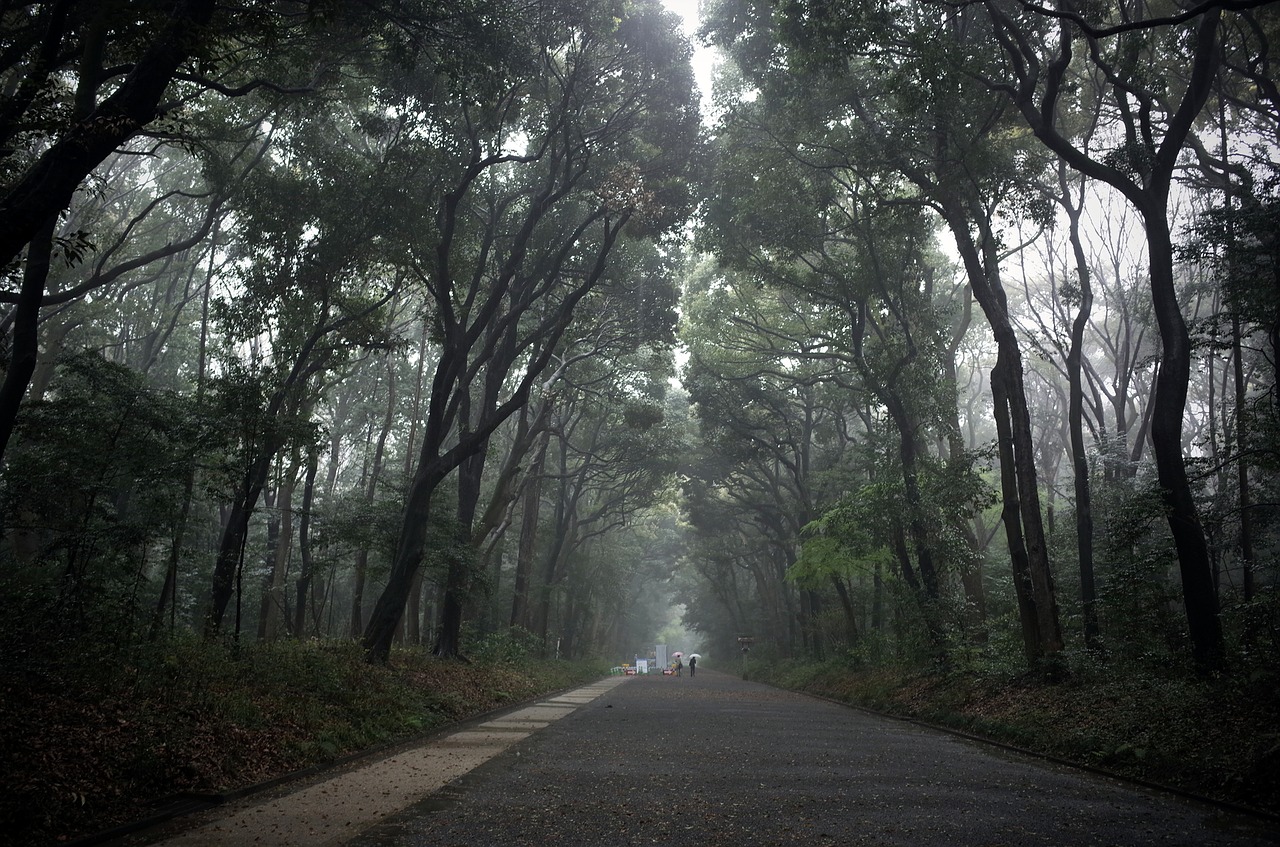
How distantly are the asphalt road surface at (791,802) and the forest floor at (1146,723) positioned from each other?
0.43 metres

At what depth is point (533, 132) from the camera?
14.3 m

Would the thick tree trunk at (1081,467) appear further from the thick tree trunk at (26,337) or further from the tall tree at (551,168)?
the thick tree trunk at (26,337)

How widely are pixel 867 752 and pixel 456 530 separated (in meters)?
10.5

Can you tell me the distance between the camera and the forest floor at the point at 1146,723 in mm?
5867

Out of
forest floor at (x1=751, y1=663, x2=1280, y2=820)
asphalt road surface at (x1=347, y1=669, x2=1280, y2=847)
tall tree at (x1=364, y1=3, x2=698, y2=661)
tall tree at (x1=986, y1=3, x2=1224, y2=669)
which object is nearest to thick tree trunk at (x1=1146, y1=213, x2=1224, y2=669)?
tall tree at (x1=986, y1=3, x2=1224, y2=669)

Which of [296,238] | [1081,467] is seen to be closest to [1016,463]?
[1081,467]

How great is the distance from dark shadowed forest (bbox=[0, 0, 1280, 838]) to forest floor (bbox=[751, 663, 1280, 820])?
0.06 metres

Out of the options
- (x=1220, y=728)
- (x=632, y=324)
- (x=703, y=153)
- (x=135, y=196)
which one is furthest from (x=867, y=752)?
(x=135, y=196)

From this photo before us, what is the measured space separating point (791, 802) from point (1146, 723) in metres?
4.38

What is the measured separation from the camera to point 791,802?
5527 mm

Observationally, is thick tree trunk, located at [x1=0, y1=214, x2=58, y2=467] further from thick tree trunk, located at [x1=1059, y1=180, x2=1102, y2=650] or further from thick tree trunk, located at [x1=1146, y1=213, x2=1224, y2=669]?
thick tree trunk, located at [x1=1059, y1=180, x2=1102, y2=650]

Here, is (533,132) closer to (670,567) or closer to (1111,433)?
(1111,433)

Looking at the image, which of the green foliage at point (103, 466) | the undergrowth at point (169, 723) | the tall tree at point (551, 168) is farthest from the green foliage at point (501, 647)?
the green foliage at point (103, 466)

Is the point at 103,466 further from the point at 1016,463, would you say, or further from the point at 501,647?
the point at 501,647
